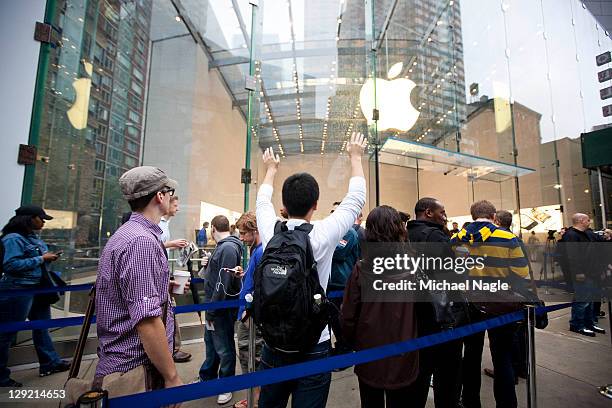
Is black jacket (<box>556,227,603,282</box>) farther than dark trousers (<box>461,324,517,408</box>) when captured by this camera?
Yes

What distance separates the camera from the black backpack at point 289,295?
1083mm

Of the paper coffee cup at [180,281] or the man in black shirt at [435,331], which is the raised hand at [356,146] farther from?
Answer: the paper coffee cup at [180,281]

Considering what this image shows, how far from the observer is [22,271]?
2822 mm

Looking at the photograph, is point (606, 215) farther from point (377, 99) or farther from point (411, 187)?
point (377, 99)

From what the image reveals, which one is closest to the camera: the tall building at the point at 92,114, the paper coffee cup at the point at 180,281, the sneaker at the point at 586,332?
the paper coffee cup at the point at 180,281

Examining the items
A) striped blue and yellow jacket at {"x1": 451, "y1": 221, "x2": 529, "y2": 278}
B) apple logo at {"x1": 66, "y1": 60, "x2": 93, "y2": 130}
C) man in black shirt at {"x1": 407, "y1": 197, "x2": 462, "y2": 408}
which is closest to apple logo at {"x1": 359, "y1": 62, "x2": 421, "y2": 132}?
man in black shirt at {"x1": 407, "y1": 197, "x2": 462, "y2": 408}

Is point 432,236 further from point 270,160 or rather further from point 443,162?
point 443,162

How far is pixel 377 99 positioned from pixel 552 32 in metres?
6.31

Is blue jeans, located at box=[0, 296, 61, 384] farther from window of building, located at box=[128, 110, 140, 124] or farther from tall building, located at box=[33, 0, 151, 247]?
window of building, located at box=[128, 110, 140, 124]

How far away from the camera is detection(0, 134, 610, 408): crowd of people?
3.62 feet

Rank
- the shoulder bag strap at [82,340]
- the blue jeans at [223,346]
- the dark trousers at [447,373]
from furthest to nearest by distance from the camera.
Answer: the blue jeans at [223,346]
the dark trousers at [447,373]
the shoulder bag strap at [82,340]

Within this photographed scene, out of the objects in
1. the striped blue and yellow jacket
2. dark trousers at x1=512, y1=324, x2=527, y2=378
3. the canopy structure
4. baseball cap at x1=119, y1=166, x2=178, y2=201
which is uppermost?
the canopy structure

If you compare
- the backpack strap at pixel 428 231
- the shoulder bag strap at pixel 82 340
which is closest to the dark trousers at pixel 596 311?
the backpack strap at pixel 428 231

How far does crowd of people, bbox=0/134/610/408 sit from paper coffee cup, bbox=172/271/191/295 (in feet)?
0.10
